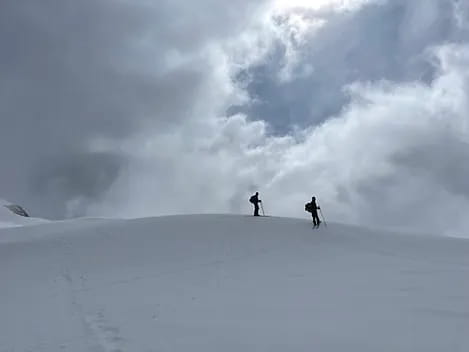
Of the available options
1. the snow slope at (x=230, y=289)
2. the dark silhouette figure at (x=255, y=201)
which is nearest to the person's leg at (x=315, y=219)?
the snow slope at (x=230, y=289)

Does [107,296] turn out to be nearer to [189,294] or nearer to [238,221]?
[189,294]

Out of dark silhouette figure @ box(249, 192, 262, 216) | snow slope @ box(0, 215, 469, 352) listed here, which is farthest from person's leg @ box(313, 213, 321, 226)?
dark silhouette figure @ box(249, 192, 262, 216)

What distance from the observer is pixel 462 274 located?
54.5 feet

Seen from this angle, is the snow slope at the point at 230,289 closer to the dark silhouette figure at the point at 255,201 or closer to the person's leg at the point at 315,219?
the person's leg at the point at 315,219

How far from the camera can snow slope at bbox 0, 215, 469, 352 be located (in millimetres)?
9977

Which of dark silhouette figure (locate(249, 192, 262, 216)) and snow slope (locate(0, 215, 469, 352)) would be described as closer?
snow slope (locate(0, 215, 469, 352))

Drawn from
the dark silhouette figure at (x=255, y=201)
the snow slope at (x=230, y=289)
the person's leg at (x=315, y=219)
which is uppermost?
the dark silhouette figure at (x=255, y=201)

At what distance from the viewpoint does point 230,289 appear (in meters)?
15.5

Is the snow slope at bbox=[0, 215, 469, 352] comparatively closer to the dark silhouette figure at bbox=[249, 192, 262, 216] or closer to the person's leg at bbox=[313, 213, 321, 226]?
the person's leg at bbox=[313, 213, 321, 226]

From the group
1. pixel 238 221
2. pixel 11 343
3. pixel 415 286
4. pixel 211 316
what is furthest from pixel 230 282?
pixel 238 221

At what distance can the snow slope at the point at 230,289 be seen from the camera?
998 centimetres

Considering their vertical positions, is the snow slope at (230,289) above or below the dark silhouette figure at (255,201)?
below

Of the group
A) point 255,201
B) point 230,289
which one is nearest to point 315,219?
point 255,201

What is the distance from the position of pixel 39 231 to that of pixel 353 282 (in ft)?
73.9
